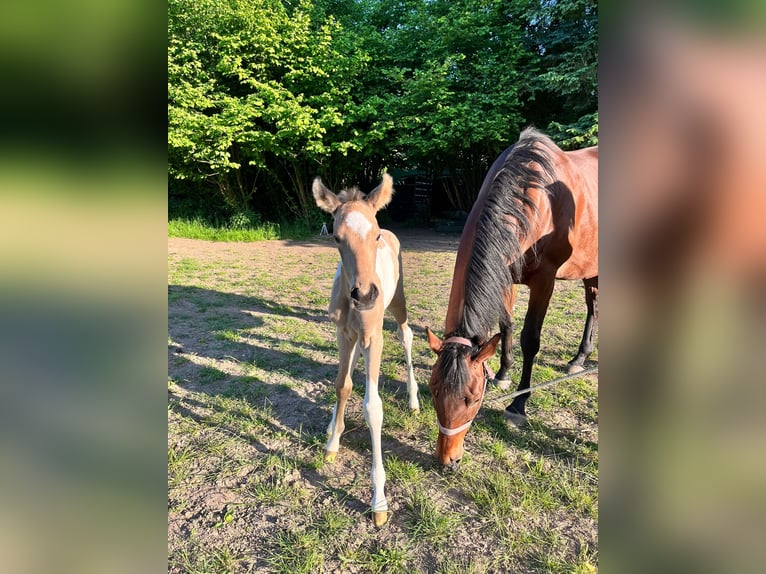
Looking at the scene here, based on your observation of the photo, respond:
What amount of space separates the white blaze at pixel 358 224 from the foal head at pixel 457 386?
2.86 feet

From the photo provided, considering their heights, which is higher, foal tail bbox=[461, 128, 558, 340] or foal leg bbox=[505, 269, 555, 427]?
foal tail bbox=[461, 128, 558, 340]

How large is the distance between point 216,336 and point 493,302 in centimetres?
369

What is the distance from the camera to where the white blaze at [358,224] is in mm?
2168

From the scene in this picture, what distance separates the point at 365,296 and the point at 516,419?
1788 millimetres

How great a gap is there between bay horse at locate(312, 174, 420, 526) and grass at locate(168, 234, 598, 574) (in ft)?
0.65

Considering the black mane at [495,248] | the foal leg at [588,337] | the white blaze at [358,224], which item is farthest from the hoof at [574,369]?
the white blaze at [358,224]

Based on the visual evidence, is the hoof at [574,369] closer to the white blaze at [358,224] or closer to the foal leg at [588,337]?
the foal leg at [588,337]

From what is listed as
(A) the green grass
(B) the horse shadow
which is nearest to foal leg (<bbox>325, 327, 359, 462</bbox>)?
(B) the horse shadow

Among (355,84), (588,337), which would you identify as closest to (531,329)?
(588,337)

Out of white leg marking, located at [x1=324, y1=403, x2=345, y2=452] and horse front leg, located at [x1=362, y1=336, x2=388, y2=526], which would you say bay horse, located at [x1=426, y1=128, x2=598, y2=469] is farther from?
white leg marking, located at [x1=324, y1=403, x2=345, y2=452]

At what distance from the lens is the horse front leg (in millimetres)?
2254
